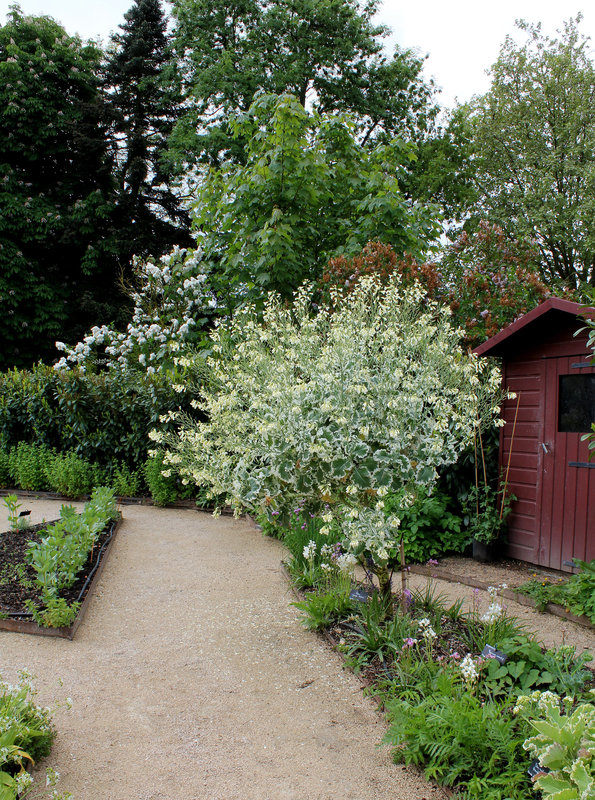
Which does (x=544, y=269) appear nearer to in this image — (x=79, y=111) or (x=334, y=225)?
(x=334, y=225)

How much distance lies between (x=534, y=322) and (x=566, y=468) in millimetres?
1418

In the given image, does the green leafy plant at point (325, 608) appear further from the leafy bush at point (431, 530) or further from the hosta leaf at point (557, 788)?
the hosta leaf at point (557, 788)

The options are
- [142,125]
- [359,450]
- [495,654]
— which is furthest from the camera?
[142,125]

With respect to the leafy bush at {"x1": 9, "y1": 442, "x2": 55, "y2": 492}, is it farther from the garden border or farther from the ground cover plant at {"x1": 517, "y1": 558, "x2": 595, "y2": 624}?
the ground cover plant at {"x1": 517, "y1": 558, "x2": 595, "y2": 624}

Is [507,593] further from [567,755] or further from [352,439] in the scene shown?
[567,755]

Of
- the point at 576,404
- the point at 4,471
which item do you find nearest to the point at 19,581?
the point at 576,404

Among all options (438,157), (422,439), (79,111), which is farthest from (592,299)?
(79,111)

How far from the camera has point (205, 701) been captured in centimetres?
325

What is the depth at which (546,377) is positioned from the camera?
224 inches

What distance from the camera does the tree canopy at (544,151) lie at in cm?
1625

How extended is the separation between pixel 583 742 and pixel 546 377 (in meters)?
4.51

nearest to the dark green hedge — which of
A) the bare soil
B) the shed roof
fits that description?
the bare soil

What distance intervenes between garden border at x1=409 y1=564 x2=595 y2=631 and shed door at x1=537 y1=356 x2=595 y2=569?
0.79 meters

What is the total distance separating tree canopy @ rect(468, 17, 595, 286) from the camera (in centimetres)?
1625
